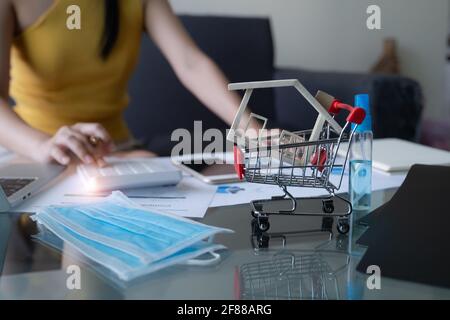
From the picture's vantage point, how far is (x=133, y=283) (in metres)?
0.45

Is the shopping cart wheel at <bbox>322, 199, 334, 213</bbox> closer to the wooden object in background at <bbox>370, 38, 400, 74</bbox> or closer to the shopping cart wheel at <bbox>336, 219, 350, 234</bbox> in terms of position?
the shopping cart wheel at <bbox>336, 219, 350, 234</bbox>

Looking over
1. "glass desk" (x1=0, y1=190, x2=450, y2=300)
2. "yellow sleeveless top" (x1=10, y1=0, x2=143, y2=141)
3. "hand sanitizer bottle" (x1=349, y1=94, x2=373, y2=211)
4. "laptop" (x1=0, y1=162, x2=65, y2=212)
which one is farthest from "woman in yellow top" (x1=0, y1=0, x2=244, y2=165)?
"glass desk" (x1=0, y1=190, x2=450, y2=300)

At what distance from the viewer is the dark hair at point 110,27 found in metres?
1.16

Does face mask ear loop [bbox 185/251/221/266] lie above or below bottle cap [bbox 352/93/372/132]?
below

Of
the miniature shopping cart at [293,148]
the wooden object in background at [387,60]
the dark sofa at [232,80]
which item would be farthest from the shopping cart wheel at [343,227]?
the wooden object in background at [387,60]

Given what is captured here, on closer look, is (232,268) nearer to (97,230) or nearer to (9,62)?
(97,230)

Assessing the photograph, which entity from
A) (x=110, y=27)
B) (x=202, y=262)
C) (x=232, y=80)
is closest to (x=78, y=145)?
(x=202, y=262)

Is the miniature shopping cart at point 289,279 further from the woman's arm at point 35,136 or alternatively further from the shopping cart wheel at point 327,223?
the woman's arm at point 35,136

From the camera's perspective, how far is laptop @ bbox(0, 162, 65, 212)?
66 centimetres

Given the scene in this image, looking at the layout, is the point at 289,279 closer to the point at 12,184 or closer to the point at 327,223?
the point at 327,223

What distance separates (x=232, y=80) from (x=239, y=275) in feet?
4.10

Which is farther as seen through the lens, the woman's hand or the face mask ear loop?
the woman's hand

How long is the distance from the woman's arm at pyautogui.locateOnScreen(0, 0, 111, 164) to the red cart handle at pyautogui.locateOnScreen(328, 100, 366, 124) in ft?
1.24

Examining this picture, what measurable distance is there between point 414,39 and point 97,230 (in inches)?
81.6
